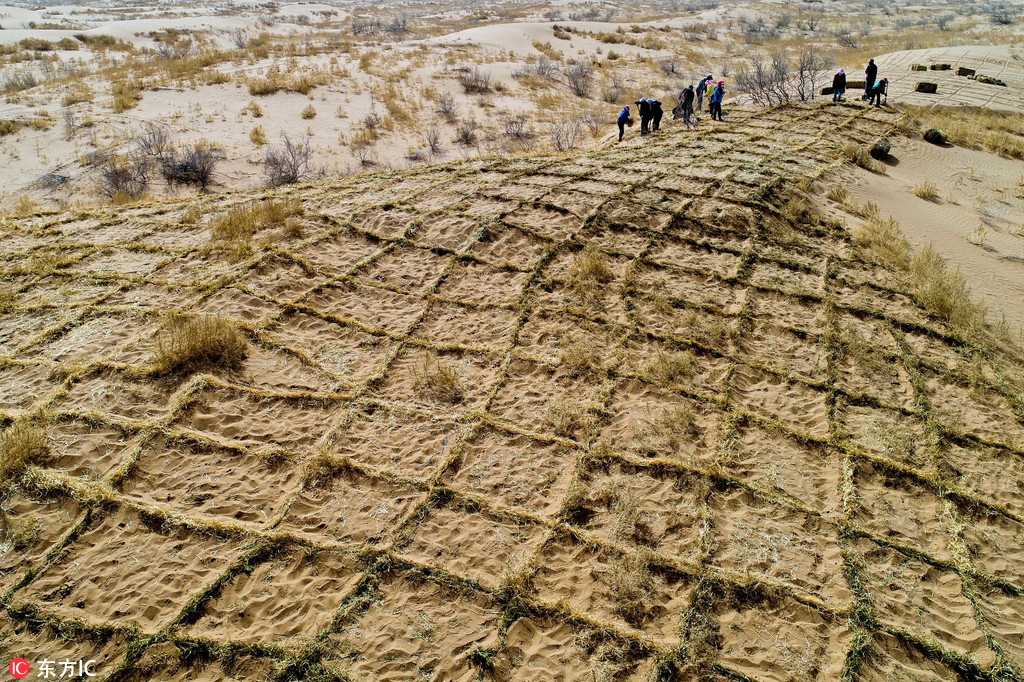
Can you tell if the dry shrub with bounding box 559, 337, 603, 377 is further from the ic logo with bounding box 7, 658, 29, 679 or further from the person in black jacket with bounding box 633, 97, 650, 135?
the person in black jacket with bounding box 633, 97, 650, 135

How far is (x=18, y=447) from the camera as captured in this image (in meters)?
4.23

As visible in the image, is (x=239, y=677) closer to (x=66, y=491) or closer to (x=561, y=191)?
(x=66, y=491)

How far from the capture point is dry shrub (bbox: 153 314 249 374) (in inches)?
207

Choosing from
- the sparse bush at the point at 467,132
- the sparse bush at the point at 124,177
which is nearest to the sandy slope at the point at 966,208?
the sparse bush at the point at 467,132

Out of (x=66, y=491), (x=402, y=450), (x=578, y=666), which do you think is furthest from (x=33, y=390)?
(x=578, y=666)

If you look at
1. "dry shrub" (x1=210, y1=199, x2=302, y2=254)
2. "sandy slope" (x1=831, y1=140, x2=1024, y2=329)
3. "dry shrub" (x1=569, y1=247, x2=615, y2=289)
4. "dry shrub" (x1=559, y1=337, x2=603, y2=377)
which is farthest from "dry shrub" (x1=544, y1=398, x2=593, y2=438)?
"sandy slope" (x1=831, y1=140, x2=1024, y2=329)

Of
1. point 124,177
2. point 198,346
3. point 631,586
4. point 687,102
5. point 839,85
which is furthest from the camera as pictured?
point 839,85

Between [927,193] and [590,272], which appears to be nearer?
[590,272]

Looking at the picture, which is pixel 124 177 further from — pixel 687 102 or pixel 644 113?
pixel 687 102

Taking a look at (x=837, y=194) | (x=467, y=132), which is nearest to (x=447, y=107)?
(x=467, y=132)

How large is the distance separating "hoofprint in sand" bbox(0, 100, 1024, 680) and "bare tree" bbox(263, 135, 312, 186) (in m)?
4.68

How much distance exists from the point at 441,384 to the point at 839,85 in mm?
16326

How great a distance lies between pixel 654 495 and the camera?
4.45 meters

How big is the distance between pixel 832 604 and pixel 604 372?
277 centimetres
